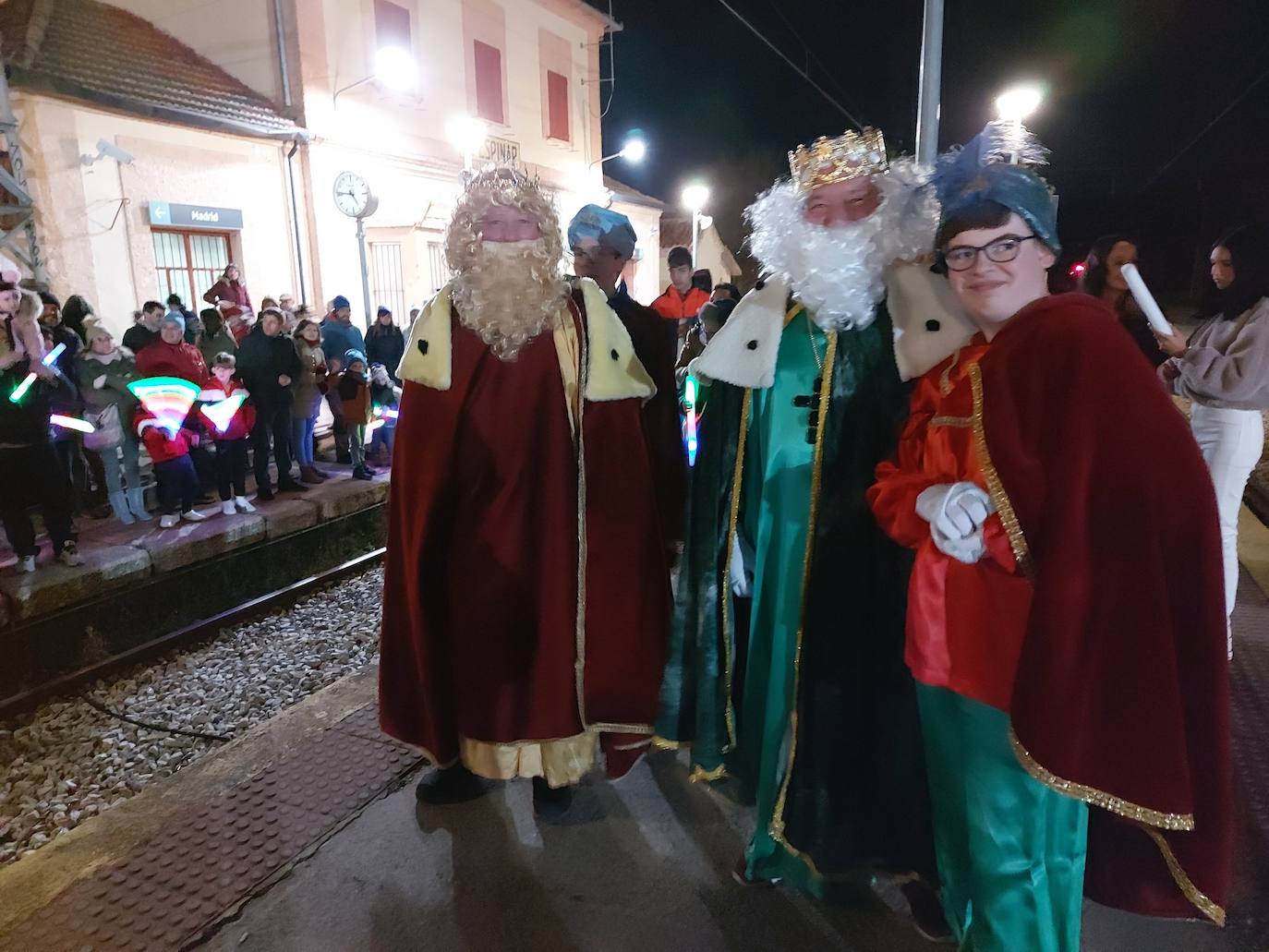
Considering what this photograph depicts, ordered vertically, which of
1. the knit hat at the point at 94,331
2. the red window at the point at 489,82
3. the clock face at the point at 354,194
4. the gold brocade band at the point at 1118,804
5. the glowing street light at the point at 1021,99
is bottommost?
the gold brocade band at the point at 1118,804

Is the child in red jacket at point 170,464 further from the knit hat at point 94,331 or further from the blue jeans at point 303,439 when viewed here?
the blue jeans at point 303,439

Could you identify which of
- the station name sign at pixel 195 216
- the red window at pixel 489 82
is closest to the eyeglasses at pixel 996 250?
A: the station name sign at pixel 195 216

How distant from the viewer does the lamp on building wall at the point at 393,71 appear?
13.6 metres

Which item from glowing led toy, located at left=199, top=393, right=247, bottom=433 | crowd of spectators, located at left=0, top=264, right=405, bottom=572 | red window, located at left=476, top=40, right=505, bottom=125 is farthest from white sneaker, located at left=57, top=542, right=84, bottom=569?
red window, located at left=476, top=40, right=505, bottom=125

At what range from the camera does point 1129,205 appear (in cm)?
3378

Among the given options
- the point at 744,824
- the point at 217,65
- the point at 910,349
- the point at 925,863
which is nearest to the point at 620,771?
the point at 744,824

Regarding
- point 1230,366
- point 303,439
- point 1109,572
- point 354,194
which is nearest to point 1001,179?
point 1109,572

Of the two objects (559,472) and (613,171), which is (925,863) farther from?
(613,171)

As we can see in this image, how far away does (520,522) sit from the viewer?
2.79 meters

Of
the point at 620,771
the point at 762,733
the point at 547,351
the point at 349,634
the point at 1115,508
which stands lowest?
the point at 349,634

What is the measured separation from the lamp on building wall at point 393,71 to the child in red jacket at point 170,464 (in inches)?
367

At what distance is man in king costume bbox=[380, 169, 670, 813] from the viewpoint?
2.75 m

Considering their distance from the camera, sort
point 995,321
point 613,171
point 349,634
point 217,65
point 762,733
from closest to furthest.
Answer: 1. point 995,321
2. point 762,733
3. point 349,634
4. point 217,65
5. point 613,171

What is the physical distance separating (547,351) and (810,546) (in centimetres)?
112
